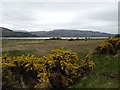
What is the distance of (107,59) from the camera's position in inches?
717

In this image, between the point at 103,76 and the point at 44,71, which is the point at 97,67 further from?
the point at 44,71

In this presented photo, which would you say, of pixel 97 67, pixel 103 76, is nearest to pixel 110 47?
pixel 97 67

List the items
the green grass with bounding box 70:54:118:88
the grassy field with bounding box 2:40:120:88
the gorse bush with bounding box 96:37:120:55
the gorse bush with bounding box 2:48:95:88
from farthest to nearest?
the gorse bush with bounding box 96:37:120:55, the grassy field with bounding box 2:40:120:88, the green grass with bounding box 70:54:118:88, the gorse bush with bounding box 2:48:95:88

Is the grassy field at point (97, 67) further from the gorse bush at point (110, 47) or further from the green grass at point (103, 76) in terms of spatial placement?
the gorse bush at point (110, 47)

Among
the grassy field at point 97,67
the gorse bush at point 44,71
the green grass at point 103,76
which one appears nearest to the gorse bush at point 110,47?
the grassy field at point 97,67

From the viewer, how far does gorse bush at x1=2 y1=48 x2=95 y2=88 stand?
47.2 ft

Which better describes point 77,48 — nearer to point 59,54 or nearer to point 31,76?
point 59,54

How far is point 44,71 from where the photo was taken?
1477cm

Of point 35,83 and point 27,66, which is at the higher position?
point 27,66

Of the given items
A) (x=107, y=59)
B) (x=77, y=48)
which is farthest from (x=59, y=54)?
(x=77, y=48)

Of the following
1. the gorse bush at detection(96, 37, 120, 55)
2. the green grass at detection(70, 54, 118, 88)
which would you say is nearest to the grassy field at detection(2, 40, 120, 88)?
the green grass at detection(70, 54, 118, 88)

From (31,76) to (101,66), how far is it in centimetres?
477

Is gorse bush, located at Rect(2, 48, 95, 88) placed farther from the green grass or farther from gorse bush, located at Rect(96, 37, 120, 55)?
gorse bush, located at Rect(96, 37, 120, 55)

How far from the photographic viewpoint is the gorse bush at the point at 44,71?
14.4m
